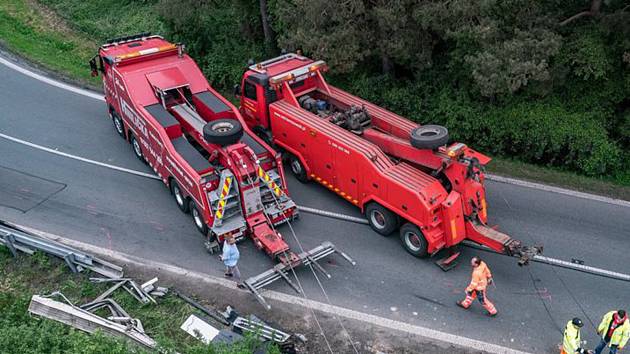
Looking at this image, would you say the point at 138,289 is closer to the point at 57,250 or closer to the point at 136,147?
the point at 57,250

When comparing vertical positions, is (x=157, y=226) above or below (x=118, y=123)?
below

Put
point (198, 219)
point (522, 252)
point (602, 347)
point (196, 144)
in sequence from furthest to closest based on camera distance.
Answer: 1. point (196, 144)
2. point (198, 219)
3. point (522, 252)
4. point (602, 347)

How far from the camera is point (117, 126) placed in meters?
16.8

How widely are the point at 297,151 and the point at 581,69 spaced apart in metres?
7.87

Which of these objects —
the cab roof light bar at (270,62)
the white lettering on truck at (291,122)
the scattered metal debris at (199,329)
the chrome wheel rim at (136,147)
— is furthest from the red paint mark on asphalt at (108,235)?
the cab roof light bar at (270,62)

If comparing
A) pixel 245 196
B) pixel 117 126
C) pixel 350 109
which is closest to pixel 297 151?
pixel 350 109

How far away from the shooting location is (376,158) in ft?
39.9

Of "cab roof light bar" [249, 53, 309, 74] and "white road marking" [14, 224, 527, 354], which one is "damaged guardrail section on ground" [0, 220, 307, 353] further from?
"cab roof light bar" [249, 53, 309, 74]

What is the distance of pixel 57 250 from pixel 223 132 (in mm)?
4260

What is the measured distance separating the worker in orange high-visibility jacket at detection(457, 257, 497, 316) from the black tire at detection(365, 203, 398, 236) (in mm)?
2350

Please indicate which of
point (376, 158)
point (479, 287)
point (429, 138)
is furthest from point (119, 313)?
point (429, 138)

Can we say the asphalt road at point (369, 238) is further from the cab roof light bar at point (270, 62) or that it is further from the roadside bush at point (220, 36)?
the roadside bush at point (220, 36)

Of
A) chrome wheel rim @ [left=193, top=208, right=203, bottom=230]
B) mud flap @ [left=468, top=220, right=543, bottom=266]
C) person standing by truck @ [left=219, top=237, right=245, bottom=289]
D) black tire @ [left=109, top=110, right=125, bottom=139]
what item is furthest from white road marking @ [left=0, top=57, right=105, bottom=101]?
mud flap @ [left=468, top=220, right=543, bottom=266]

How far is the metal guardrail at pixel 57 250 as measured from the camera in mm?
11445
